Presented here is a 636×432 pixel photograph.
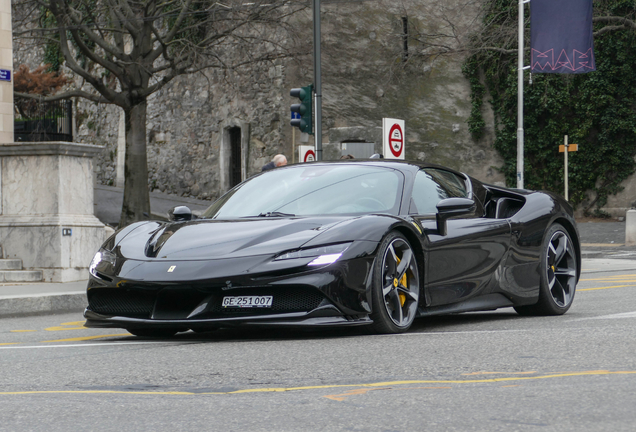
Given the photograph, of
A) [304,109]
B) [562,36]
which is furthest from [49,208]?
[562,36]

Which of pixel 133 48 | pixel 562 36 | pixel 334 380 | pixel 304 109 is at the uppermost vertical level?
pixel 562 36

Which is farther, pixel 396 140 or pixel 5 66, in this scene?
pixel 396 140

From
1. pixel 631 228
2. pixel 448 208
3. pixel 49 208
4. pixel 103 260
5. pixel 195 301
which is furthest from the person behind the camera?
pixel 631 228

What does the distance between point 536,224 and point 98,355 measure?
3.84 meters

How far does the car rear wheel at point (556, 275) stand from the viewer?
26.0 feet

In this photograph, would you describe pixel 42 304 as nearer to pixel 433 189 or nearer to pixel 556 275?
pixel 433 189

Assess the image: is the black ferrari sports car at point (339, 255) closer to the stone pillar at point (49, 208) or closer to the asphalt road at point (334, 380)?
the asphalt road at point (334, 380)

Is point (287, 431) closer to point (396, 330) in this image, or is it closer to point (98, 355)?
point (98, 355)

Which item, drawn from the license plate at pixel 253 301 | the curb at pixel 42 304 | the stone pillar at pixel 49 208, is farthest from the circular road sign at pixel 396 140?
the license plate at pixel 253 301

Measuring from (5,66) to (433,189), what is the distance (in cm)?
953

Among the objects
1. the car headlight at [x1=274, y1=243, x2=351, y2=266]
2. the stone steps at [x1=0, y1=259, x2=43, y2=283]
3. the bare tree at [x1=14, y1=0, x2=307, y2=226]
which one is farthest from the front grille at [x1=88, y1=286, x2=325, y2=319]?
the bare tree at [x1=14, y1=0, x2=307, y2=226]

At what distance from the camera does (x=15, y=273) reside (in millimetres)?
12805

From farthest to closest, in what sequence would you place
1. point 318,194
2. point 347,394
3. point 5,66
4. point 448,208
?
point 5,66 < point 318,194 < point 448,208 < point 347,394

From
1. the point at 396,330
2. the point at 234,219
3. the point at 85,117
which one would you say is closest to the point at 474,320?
the point at 396,330
